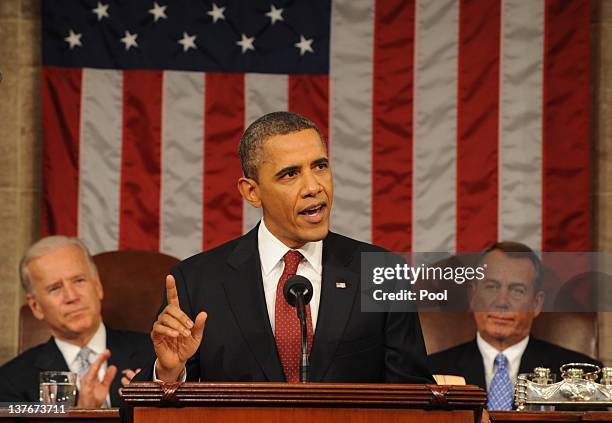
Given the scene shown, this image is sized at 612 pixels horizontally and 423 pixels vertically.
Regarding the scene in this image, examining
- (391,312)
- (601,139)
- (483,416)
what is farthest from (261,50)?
(483,416)

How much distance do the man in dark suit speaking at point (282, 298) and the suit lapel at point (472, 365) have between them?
1726 mm

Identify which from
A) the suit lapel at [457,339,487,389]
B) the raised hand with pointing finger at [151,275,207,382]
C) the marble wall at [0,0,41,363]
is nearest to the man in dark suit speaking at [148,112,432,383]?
the raised hand with pointing finger at [151,275,207,382]

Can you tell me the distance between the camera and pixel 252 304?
308 centimetres

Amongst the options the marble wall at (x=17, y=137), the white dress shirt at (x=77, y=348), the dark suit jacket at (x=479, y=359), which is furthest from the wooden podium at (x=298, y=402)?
the marble wall at (x=17, y=137)

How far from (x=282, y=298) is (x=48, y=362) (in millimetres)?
2106

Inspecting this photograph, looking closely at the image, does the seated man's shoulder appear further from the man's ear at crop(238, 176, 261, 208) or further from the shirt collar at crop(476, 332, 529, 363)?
the shirt collar at crop(476, 332, 529, 363)

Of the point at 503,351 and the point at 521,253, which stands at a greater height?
the point at 521,253

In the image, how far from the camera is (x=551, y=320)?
5.01 m

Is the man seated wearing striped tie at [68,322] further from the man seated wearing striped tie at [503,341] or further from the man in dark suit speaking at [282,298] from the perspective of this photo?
the man in dark suit speaking at [282,298]

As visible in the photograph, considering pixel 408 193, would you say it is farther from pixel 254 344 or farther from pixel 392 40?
pixel 254 344

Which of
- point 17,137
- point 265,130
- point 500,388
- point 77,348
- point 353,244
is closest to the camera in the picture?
point 265,130

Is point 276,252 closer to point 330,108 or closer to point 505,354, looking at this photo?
point 505,354

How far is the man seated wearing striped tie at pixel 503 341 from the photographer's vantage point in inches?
188

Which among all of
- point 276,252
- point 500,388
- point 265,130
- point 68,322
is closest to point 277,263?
point 276,252
